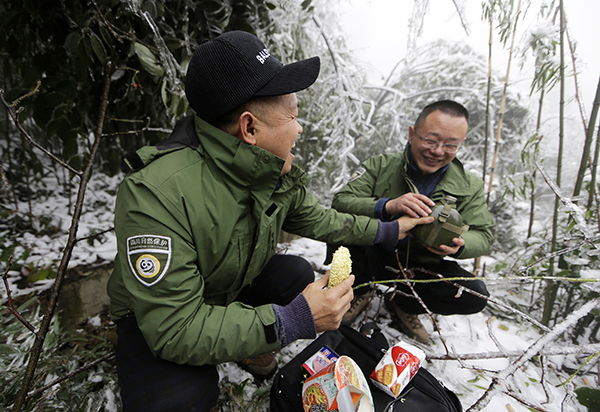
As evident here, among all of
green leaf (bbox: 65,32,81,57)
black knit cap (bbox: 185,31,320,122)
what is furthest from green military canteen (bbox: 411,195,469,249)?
green leaf (bbox: 65,32,81,57)

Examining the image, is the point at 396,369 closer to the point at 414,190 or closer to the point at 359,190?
the point at 414,190

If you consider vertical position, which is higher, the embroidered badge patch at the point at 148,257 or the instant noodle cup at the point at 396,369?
the embroidered badge patch at the point at 148,257

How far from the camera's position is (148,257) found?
2.99 feet

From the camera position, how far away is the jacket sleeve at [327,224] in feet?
5.27

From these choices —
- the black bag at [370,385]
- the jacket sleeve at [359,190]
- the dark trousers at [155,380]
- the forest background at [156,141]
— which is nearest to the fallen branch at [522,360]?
the forest background at [156,141]

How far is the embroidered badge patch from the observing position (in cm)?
91

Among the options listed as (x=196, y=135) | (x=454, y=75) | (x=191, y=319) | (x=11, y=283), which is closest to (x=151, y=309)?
(x=191, y=319)

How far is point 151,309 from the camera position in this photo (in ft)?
3.01

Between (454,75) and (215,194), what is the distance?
213 inches

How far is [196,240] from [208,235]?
0.16 ft

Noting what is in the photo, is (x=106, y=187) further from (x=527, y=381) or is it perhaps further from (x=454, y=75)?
(x=454, y=75)

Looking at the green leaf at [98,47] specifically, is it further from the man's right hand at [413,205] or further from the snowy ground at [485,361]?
the snowy ground at [485,361]

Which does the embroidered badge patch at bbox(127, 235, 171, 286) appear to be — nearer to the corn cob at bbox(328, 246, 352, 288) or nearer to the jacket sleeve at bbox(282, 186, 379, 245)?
the corn cob at bbox(328, 246, 352, 288)

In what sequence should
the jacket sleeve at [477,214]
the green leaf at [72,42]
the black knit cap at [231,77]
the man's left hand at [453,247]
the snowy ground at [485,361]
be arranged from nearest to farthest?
the black knit cap at [231,77] < the green leaf at [72,42] < the snowy ground at [485,361] < the man's left hand at [453,247] < the jacket sleeve at [477,214]
